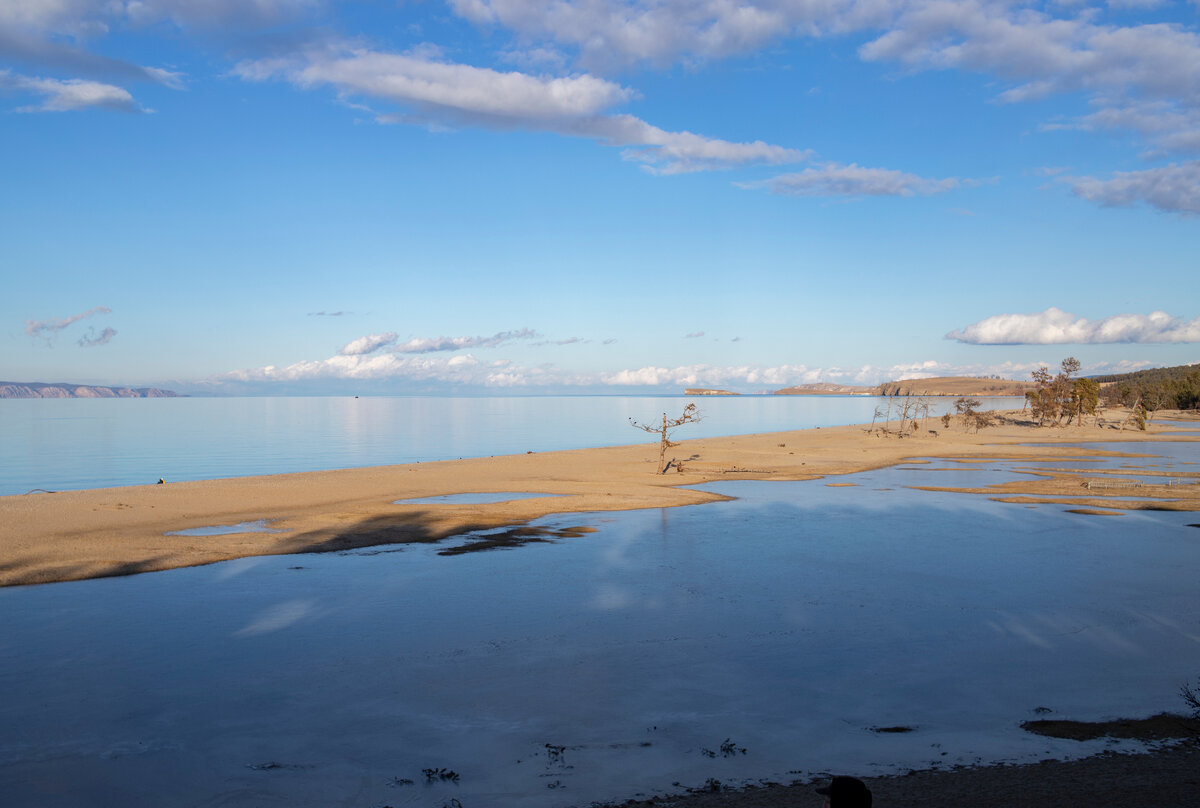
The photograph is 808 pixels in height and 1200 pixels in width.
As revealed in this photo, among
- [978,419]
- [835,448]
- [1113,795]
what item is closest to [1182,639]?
[1113,795]

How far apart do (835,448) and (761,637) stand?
49830 millimetres

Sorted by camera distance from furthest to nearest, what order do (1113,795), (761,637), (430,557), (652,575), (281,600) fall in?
(430,557) → (652,575) → (281,600) → (761,637) → (1113,795)

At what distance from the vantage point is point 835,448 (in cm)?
6262

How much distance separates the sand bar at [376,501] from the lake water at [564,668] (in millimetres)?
2242

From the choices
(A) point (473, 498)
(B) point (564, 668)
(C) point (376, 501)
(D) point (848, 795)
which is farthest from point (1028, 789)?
(A) point (473, 498)

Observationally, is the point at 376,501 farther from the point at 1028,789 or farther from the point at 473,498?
the point at 1028,789

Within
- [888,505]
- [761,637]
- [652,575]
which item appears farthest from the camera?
[888,505]

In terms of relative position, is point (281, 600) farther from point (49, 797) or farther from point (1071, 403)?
point (1071, 403)

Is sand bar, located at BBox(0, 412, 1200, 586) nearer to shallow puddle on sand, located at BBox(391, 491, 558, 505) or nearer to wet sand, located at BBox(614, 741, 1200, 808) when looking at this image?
shallow puddle on sand, located at BBox(391, 491, 558, 505)

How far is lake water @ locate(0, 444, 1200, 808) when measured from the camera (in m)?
9.65

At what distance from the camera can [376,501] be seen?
3300cm

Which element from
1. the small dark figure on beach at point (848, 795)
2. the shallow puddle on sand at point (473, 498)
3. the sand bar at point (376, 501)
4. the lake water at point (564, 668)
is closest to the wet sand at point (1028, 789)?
the lake water at point (564, 668)

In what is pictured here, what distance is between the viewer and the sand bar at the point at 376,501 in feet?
74.3

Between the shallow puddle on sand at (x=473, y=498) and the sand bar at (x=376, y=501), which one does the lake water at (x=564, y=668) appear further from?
the shallow puddle on sand at (x=473, y=498)
